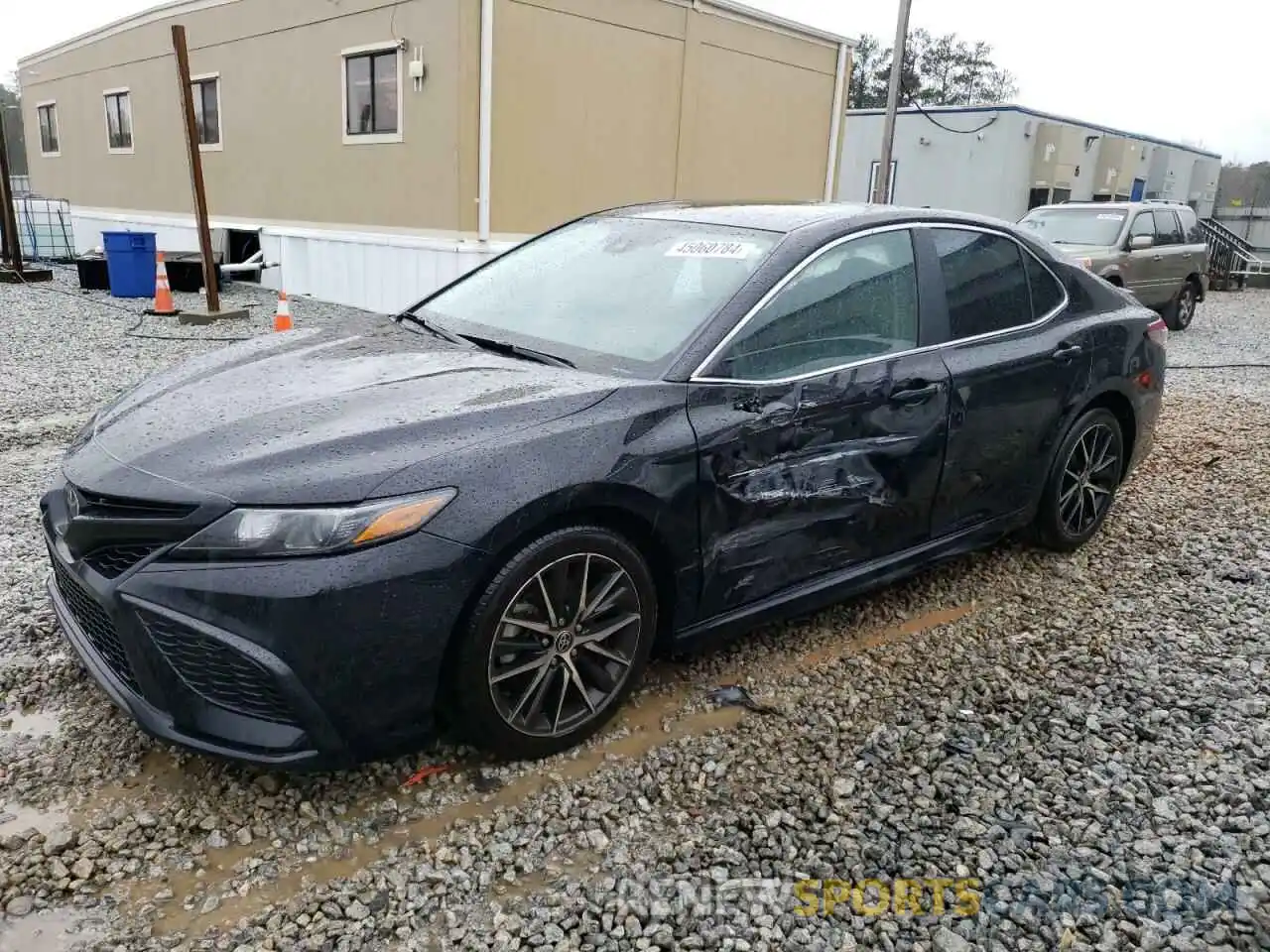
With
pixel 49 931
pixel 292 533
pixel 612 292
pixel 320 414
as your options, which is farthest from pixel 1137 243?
pixel 49 931

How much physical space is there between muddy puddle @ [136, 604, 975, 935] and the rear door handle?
95 centimetres

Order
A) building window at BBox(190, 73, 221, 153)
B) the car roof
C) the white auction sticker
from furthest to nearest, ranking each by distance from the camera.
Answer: building window at BBox(190, 73, 221, 153) < the car roof < the white auction sticker

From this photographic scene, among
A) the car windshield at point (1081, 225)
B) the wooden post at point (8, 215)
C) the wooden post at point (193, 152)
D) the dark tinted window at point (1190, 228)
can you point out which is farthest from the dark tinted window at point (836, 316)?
the wooden post at point (8, 215)

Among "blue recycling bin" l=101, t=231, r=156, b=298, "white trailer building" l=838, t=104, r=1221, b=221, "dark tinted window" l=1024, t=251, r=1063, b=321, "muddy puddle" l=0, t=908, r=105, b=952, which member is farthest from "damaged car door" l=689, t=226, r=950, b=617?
"white trailer building" l=838, t=104, r=1221, b=221

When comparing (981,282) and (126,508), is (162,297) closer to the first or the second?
(126,508)

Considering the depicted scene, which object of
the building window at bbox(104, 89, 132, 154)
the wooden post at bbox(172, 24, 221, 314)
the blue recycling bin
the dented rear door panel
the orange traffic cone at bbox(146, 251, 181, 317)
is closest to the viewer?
the dented rear door panel

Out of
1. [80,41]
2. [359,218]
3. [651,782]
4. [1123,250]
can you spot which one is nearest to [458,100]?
[359,218]

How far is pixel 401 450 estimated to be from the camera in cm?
253

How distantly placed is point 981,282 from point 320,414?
8.86 ft

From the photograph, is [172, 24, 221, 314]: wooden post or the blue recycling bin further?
the blue recycling bin

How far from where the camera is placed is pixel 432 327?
3.69 m

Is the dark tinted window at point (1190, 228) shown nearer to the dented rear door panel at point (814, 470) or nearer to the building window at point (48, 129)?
the dented rear door panel at point (814, 470)

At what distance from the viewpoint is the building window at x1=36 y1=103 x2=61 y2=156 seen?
2156cm

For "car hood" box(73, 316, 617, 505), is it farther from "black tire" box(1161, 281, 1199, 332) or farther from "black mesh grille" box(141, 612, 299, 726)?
"black tire" box(1161, 281, 1199, 332)
